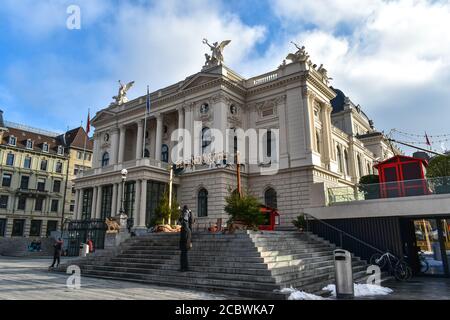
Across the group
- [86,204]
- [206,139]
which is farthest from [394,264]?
[86,204]

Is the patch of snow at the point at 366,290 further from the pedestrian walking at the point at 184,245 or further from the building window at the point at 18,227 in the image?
the building window at the point at 18,227

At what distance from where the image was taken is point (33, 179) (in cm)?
5541

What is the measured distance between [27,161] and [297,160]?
46.0 metres

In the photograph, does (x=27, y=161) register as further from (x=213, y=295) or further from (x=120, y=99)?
(x=213, y=295)

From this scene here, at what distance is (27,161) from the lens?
5553 cm

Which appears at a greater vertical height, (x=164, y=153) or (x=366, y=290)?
(x=164, y=153)

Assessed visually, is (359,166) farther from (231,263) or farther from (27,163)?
(27,163)

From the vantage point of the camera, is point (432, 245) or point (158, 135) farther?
point (158, 135)

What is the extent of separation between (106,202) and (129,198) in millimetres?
4550

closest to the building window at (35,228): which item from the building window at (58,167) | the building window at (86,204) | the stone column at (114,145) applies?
the building window at (58,167)

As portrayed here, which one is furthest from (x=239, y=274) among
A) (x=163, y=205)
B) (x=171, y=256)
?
(x=163, y=205)

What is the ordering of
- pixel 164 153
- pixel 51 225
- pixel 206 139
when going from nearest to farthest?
pixel 206 139 < pixel 164 153 < pixel 51 225

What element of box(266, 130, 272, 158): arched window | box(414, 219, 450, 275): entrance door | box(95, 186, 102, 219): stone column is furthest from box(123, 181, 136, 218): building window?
box(414, 219, 450, 275): entrance door

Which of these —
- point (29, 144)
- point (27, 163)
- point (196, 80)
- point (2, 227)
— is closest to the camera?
point (196, 80)
